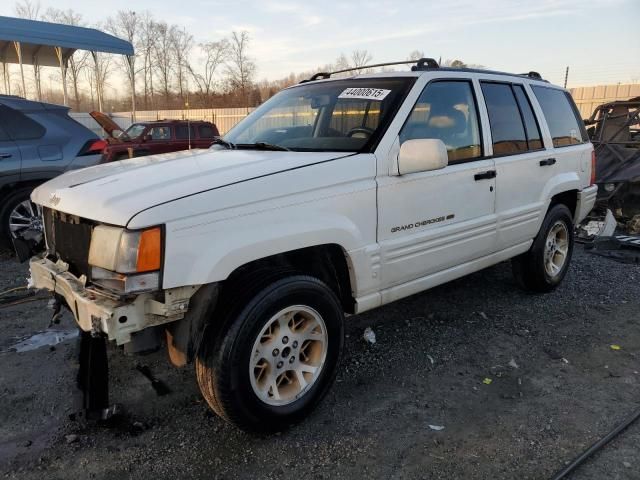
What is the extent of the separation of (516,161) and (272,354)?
2687 mm

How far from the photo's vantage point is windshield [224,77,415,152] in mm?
3348

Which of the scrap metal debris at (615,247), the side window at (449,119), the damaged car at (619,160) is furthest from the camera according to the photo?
the damaged car at (619,160)

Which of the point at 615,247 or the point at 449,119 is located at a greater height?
the point at 449,119

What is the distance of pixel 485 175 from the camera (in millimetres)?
3918

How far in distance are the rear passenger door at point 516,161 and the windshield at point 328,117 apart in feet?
3.53

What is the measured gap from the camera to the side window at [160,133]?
538 inches

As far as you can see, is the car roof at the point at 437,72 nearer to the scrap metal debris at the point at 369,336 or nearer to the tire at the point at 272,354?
the tire at the point at 272,354

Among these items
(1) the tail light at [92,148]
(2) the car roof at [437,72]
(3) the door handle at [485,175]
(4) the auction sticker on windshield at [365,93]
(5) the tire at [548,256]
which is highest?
(2) the car roof at [437,72]

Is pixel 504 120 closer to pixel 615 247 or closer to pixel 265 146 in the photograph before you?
pixel 265 146

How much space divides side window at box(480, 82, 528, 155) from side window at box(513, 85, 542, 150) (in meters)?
0.07

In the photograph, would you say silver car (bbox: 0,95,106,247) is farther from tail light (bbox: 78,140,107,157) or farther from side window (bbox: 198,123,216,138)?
side window (bbox: 198,123,216,138)

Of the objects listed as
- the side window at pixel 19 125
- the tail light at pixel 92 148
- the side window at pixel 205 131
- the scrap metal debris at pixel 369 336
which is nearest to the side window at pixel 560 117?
the scrap metal debris at pixel 369 336

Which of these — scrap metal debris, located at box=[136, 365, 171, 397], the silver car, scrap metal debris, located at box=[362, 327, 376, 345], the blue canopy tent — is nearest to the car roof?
scrap metal debris, located at box=[362, 327, 376, 345]

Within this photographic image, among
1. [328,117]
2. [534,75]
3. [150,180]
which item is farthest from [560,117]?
[150,180]
